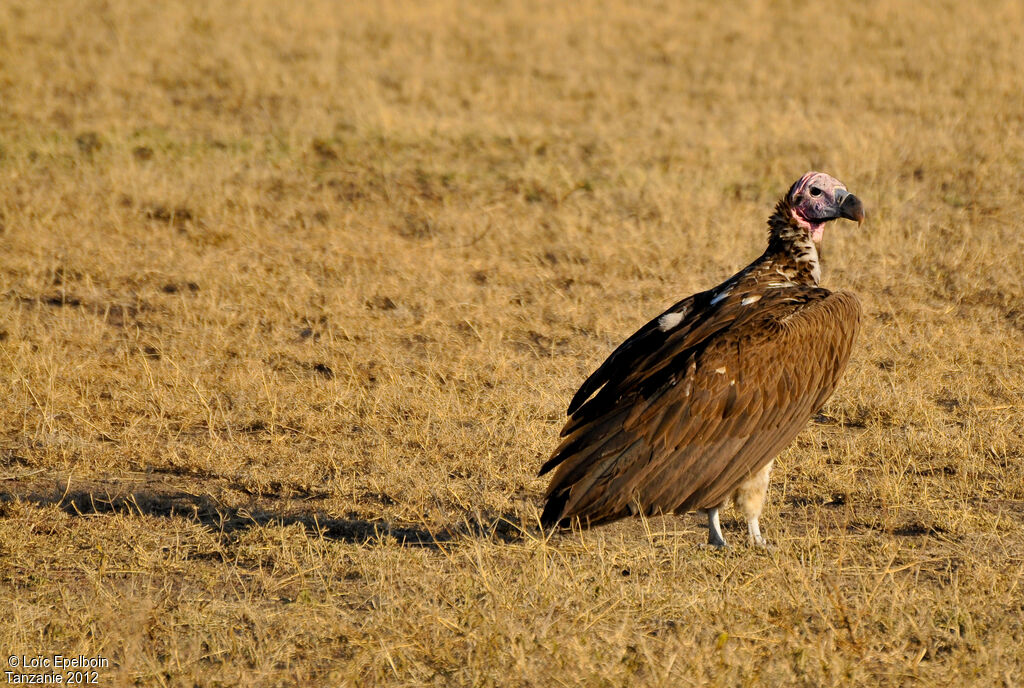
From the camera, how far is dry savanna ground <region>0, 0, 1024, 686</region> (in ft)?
15.6

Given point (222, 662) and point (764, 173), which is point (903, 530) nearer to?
point (222, 662)

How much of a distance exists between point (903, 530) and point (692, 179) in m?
5.62

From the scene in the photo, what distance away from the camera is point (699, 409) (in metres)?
5.32

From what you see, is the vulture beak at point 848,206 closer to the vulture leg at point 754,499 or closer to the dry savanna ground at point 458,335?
the dry savanna ground at point 458,335

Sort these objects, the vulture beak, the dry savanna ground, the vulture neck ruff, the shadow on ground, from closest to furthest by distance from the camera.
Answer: the dry savanna ground, the shadow on ground, the vulture neck ruff, the vulture beak

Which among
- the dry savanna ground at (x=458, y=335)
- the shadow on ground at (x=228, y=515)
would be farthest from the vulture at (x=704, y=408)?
the shadow on ground at (x=228, y=515)

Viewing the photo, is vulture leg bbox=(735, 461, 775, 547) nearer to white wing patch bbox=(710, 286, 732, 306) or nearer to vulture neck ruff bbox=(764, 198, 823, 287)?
white wing patch bbox=(710, 286, 732, 306)

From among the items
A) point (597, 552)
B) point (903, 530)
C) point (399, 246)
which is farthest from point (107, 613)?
point (399, 246)

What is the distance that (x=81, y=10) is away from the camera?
16203 mm

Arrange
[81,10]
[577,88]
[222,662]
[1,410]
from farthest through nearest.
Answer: [81,10] → [577,88] → [1,410] → [222,662]

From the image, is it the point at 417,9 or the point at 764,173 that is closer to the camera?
the point at 764,173

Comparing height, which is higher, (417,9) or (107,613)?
(417,9)

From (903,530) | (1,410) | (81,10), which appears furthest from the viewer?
(81,10)

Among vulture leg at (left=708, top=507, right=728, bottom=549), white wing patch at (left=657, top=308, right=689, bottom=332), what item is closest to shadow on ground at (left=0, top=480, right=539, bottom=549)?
vulture leg at (left=708, top=507, right=728, bottom=549)
